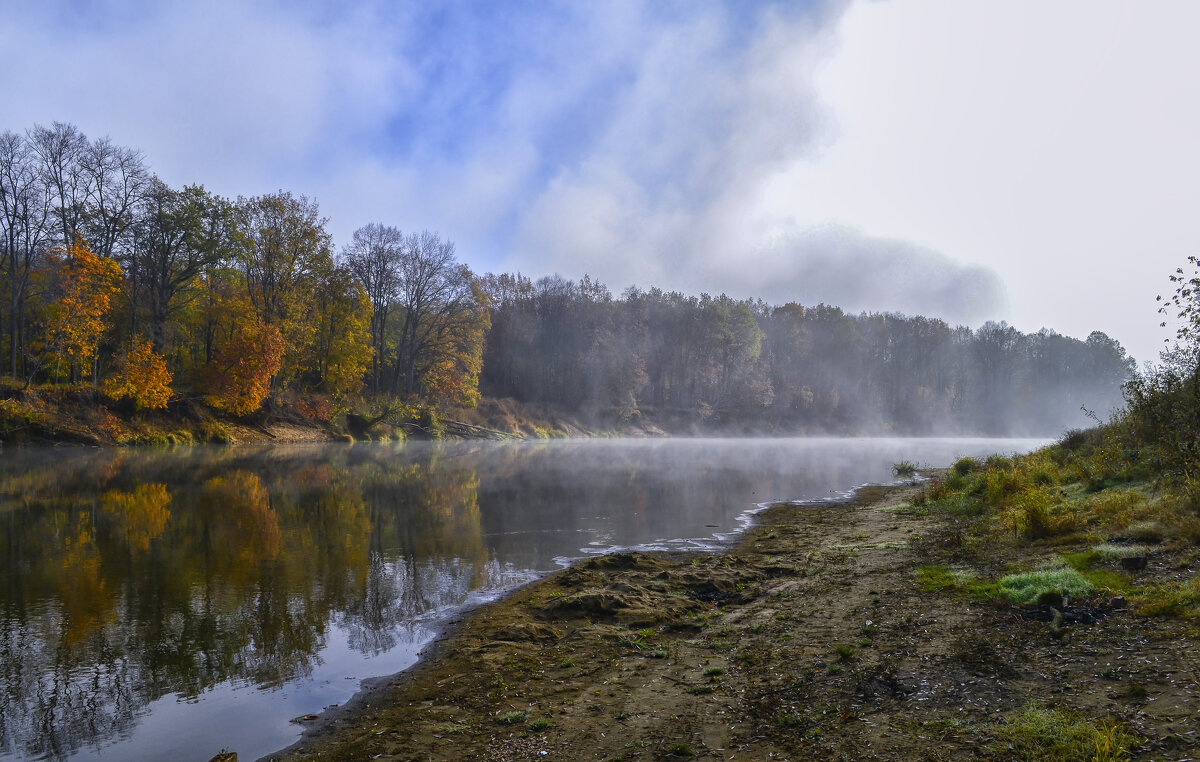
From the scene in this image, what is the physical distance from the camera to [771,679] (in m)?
5.72

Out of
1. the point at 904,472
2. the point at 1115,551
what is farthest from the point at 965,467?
the point at 1115,551

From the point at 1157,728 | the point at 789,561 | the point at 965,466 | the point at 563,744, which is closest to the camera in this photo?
the point at 1157,728

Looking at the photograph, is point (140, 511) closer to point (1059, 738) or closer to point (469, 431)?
point (1059, 738)

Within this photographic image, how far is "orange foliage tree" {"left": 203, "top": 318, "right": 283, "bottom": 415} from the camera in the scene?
41.4 m

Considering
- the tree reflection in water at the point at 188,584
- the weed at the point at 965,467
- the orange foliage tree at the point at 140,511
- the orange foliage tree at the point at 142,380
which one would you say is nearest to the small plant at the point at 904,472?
the weed at the point at 965,467

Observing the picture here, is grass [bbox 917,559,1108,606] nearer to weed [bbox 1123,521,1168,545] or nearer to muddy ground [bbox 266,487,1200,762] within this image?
muddy ground [bbox 266,487,1200,762]

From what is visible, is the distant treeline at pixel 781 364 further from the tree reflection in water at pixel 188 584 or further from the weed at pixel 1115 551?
the weed at pixel 1115 551

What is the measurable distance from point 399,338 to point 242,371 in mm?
24977

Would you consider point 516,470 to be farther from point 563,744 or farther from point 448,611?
point 563,744

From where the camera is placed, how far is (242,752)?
16.4 ft

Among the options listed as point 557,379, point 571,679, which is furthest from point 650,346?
point 571,679

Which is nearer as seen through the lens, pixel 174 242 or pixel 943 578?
pixel 943 578

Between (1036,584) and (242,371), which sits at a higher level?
(242,371)

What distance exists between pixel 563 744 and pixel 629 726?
22.4 inches
